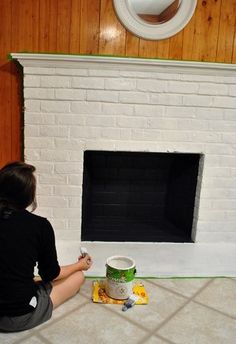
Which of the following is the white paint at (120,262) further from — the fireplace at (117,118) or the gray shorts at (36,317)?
the fireplace at (117,118)

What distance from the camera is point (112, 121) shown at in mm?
2256

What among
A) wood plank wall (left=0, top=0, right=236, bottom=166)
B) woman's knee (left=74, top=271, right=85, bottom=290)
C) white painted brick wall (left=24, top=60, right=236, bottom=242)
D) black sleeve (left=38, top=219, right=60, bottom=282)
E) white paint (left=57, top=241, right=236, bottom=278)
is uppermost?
wood plank wall (left=0, top=0, right=236, bottom=166)

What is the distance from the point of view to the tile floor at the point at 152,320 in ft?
4.77

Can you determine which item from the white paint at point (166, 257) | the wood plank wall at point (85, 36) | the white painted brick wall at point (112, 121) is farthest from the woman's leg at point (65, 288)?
the wood plank wall at point (85, 36)

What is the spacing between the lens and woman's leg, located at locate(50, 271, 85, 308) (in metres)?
1.63

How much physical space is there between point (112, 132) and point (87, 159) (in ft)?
1.03

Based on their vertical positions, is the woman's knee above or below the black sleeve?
below

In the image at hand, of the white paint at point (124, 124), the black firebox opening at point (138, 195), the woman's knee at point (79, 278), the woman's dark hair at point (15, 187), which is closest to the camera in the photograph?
the woman's dark hair at point (15, 187)

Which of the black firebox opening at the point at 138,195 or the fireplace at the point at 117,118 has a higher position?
the fireplace at the point at 117,118

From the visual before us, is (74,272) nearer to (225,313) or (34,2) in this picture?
(225,313)

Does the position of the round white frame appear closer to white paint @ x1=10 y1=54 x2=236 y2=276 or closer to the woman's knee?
white paint @ x1=10 y1=54 x2=236 y2=276

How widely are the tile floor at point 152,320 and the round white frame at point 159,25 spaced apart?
4.84ft

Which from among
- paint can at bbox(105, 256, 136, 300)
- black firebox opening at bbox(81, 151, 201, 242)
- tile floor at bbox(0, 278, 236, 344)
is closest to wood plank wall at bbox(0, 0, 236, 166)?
black firebox opening at bbox(81, 151, 201, 242)

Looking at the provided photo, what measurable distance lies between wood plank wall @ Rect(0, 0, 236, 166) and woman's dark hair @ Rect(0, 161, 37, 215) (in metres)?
0.97
